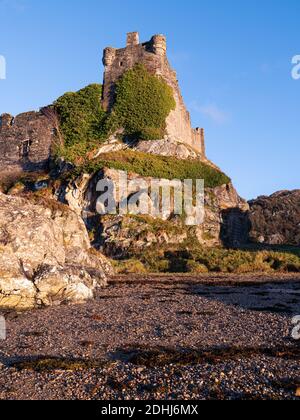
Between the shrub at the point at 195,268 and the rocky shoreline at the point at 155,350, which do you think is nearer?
the rocky shoreline at the point at 155,350

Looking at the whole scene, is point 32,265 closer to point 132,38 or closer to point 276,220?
point 132,38

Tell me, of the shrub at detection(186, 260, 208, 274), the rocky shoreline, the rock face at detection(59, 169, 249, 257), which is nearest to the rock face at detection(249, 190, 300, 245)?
the rock face at detection(59, 169, 249, 257)

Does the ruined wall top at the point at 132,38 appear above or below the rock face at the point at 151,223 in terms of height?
above

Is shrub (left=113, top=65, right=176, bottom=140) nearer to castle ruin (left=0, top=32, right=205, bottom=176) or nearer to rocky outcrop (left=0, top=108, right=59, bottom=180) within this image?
castle ruin (left=0, top=32, right=205, bottom=176)

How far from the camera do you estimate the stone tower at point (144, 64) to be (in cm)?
5053

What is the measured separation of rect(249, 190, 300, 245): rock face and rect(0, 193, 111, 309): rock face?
132 feet

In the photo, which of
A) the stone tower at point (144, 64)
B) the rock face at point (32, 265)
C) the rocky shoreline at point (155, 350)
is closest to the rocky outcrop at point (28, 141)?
the stone tower at point (144, 64)

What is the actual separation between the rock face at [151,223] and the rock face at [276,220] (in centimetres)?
1229

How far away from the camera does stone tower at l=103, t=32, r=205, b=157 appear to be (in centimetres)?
5053

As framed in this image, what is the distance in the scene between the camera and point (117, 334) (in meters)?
11.8

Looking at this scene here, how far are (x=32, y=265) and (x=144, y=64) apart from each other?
3769 cm

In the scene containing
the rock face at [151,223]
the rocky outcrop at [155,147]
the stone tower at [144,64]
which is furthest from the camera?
the stone tower at [144,64]

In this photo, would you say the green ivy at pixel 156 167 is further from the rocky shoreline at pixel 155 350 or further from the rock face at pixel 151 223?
the rocky shoreline at pixel 155 350

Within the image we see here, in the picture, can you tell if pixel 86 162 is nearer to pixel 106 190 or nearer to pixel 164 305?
pixel 106 190
